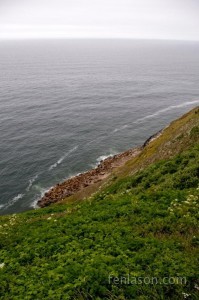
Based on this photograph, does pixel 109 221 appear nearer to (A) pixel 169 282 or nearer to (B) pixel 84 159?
(A) pixel 169 282

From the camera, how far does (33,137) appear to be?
91375mm

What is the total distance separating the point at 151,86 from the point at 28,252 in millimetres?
170979

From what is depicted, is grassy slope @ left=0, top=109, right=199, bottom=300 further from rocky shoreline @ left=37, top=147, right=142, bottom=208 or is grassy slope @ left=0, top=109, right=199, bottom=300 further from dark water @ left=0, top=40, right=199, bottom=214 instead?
dark water @ left=0, top=40, right=199, bottom=214

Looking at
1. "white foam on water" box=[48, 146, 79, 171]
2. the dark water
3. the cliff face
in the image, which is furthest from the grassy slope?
"white foam on water" box=[48, 146, 79, 171]

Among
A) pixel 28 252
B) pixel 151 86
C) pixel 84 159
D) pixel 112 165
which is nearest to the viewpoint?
pixel 28 252

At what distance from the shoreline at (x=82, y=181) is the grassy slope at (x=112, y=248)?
107ft

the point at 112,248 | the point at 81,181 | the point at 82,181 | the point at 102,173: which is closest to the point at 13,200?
the point at 81,181

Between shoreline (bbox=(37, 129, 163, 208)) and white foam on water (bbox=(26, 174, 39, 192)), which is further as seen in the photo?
white foam on water (bbox=(26, 174, 39, 192))

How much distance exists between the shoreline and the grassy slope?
32.5 m

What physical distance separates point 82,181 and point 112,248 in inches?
1851

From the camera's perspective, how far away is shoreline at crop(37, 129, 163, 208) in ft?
191

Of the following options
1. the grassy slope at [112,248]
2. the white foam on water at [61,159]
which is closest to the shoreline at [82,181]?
the white foam on water at [61,159]

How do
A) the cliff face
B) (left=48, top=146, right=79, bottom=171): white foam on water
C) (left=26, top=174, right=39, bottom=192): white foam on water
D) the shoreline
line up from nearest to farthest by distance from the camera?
the cliff face, the shoreline, (left=26, top=174, right=39, bottom=192): white foam on water, (left=48, top=146, right=79, bottom=171): white foam on water

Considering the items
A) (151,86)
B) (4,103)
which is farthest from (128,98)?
(4,103)
